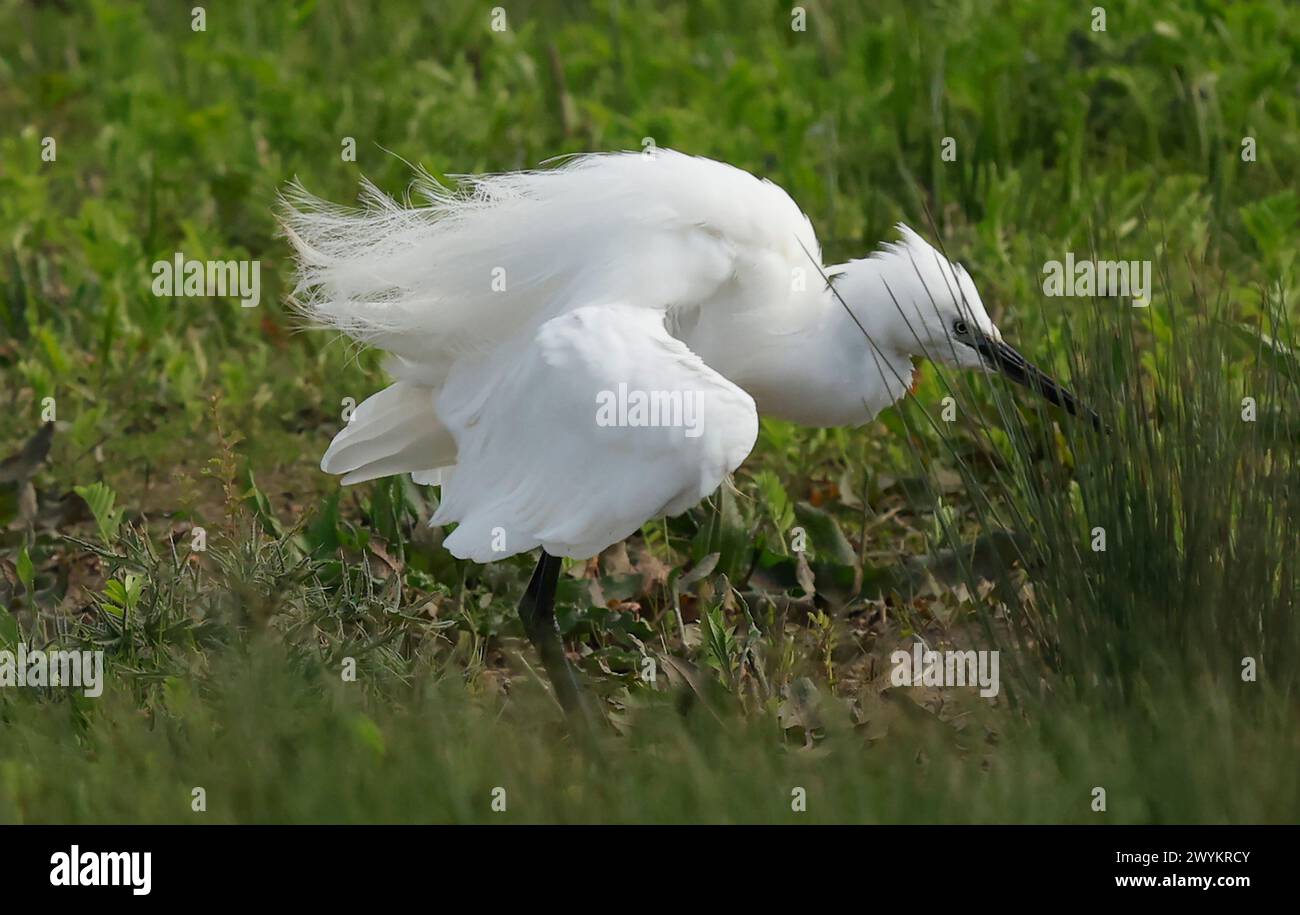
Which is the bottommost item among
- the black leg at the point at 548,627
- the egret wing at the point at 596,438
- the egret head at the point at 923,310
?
the black leg at the point at 548,627

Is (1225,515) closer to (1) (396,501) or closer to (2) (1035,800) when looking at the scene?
(2) (1035,800)

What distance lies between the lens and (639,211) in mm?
4246

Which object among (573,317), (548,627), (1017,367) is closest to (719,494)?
(548,627)

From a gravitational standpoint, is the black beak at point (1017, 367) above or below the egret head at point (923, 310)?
below

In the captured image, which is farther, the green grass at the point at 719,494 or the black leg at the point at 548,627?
the black leg at the point at 548,627

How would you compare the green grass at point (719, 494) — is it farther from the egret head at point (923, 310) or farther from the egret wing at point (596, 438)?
the egret wing at point (596, 438)

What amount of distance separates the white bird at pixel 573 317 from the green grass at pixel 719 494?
312 mm

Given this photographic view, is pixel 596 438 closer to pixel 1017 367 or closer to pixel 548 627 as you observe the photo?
pixel 548 627

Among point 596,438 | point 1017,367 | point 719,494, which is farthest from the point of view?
point 719,494

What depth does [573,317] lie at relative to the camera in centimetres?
398

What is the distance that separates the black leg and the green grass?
0.08 metres

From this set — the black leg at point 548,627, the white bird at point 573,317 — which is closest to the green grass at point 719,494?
the black leg at point 548,627

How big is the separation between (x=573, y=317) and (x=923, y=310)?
951mm

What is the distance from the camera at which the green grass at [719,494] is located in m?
3.46
